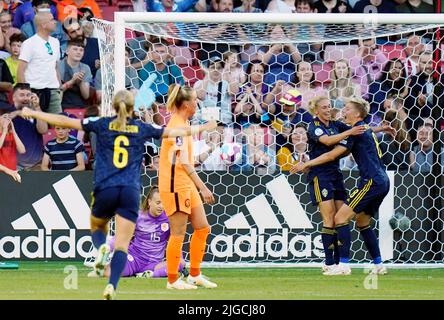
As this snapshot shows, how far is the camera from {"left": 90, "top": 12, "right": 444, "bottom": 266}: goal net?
14.1 metres

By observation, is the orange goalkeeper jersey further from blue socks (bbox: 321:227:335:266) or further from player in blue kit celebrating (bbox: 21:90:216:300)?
blue socks (bbox: 321:227:335:266)

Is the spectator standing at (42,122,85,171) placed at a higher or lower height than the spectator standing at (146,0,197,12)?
lower

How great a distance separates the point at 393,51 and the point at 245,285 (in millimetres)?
4592

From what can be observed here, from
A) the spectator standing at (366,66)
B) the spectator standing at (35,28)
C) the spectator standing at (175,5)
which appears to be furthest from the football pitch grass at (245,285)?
the spectator standing at (175,5)

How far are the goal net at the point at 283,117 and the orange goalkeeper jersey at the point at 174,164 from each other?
9.57ft

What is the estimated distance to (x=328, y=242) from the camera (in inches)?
509

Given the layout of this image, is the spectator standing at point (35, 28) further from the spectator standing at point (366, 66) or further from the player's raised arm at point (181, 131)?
the player's raised arm at point (181, 131)

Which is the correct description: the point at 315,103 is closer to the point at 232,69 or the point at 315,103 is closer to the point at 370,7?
the point at 232,69

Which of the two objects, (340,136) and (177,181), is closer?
(177,181)

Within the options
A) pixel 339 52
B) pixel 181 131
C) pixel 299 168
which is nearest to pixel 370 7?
pixel 339 52

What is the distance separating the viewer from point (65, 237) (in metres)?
14.1

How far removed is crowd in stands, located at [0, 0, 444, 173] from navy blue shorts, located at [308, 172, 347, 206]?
131 cm

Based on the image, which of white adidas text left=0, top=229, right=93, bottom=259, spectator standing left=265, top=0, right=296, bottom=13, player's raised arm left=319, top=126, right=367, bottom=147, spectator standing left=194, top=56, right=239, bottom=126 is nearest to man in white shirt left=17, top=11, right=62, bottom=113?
white adidas text left=0, top=229, right=93, bottom=259

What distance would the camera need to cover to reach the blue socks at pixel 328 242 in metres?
12.9
